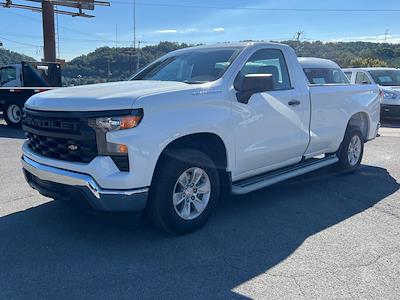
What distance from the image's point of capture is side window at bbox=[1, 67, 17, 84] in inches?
608

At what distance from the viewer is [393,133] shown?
11.3m

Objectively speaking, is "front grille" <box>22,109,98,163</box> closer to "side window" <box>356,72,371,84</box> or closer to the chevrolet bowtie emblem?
the chevrolet bowtie emblem

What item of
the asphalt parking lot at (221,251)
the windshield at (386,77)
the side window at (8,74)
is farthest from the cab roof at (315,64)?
the side window at (8,74)

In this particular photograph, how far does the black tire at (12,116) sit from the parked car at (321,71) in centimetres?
1004

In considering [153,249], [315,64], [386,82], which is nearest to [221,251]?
[153,249]

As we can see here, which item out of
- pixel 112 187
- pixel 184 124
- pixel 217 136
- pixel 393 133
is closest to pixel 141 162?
pixel 112 187

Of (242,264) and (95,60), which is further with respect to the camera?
(95,60)

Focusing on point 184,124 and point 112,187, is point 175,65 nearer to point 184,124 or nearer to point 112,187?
point 184,124

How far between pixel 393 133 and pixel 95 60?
84.7ft

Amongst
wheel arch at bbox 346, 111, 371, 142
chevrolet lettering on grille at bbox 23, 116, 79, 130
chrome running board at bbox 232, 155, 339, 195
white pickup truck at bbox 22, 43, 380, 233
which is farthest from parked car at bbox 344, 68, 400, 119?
chevrolet lettering on grille at bbox 23, 116, 79, 130

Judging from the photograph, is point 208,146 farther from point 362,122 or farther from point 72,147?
point 362,122

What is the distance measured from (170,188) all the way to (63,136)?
3.58 feet

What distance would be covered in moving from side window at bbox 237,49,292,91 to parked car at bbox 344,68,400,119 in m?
9.04

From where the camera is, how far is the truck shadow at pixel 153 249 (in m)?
3.21
